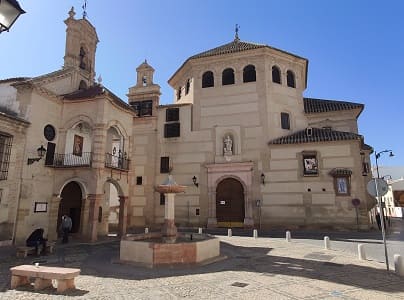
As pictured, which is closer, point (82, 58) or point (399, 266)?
point (399, 266)

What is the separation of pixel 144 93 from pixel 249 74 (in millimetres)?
10685

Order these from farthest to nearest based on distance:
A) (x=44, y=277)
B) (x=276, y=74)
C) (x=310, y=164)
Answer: (x=276, y=74) → (x=310, y=164) → (x=44, y=277)

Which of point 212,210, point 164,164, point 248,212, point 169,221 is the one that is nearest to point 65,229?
point 169,221

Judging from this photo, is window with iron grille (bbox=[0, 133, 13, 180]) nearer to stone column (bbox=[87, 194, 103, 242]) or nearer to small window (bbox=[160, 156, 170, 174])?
stone column (bbox=[87, 194, 103, 242])

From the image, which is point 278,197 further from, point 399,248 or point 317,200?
point 399,248

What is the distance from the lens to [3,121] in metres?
14.9

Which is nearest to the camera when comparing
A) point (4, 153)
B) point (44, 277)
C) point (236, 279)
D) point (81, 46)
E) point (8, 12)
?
point (8, 12)

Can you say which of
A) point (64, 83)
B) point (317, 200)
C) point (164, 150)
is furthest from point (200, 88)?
point (317, 200)

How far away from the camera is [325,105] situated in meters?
28.9

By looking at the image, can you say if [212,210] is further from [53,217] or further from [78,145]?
[53,217]

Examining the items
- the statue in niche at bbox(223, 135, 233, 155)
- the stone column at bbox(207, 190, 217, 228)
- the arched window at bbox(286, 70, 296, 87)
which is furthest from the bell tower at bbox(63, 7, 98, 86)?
the arched window at bbox(286, 70, 296, 87)

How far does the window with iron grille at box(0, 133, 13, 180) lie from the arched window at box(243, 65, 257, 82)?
19.2 metres

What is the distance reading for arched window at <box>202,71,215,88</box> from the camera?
89.8 feet

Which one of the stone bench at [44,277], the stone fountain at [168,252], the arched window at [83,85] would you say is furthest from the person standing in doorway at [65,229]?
the arched window at [83,85]
